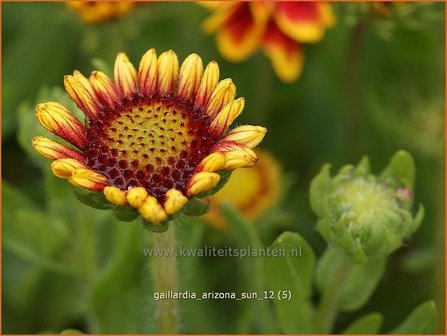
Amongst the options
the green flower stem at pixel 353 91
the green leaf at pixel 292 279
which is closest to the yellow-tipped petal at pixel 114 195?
the green leaf at pixel 292 279

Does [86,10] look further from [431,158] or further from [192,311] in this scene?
[431,158]

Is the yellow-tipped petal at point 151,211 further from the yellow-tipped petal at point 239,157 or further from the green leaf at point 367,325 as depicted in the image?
the green leaf at point 367,325

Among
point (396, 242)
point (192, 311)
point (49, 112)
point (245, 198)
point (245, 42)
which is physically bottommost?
point (192, 311)

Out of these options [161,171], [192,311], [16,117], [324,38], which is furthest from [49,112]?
[324,38]

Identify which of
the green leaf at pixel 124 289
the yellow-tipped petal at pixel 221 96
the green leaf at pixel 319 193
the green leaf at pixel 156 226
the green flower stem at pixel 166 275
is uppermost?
the yellow-tipped petal at pixel 221 96

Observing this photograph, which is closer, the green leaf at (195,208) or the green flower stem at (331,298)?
the green leaf at (195,208)

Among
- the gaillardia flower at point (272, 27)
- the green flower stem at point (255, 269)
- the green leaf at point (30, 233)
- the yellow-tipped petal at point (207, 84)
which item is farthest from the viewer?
the gaillardia flower at point (272, 27)
